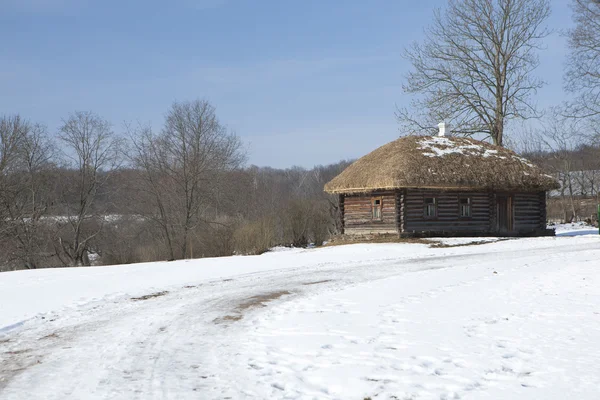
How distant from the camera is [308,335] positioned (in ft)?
27.3

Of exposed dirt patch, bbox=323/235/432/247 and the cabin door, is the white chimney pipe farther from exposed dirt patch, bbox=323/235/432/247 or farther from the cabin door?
exposed dirt patch, bbox=323/235/432/247

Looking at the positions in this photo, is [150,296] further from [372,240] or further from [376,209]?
[376,209]

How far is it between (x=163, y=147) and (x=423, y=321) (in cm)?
3930

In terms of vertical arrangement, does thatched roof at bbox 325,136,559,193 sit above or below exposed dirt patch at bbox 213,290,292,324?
above

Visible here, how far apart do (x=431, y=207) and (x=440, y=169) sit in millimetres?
2038

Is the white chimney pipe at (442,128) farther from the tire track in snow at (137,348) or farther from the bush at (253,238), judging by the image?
the tire track in snow at (137,348)

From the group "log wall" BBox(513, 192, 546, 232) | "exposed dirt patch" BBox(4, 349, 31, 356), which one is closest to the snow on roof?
"log wall" BBox(513, 192, 546, 232)

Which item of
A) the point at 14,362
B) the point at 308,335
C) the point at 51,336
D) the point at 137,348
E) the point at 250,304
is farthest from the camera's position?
the point at 250,304

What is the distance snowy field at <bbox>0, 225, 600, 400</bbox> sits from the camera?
601cm

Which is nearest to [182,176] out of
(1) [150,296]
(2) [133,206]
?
(2) [133,206]

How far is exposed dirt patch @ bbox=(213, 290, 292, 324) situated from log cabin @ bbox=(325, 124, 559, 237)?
16.9 meters

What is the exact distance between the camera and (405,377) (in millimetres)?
6320

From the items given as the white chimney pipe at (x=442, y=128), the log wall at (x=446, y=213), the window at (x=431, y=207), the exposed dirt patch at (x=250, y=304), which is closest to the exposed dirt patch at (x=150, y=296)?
the exposed dirt patch at (x=250, y=304)

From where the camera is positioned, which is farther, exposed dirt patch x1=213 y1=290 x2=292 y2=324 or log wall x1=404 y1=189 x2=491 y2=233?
log wall x1=404 y1=189 x2=491 y2=233
